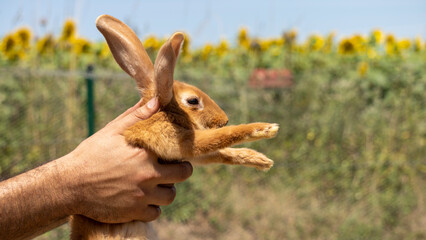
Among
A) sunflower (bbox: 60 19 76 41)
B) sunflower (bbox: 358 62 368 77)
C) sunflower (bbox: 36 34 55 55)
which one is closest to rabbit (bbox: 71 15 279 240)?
sunflower (bbox: 60 19 76 41)

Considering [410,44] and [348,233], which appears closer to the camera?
[348,233]

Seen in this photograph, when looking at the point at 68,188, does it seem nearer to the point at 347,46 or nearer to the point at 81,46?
the point at 81,46

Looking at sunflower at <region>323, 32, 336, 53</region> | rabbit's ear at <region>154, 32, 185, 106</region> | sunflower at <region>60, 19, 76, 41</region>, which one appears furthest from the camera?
sunflower at <region>323, 32, 336, 53</region>

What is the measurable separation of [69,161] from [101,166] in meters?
0.13

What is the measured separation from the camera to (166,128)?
1868 millimetres

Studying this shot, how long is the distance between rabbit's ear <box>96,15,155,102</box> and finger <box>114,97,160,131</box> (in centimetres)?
14

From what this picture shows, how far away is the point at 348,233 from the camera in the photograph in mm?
5199

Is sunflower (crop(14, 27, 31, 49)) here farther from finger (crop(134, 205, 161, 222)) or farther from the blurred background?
finger (crop(134, 205, 161, 222))

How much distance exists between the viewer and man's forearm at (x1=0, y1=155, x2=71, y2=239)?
171 centimetres

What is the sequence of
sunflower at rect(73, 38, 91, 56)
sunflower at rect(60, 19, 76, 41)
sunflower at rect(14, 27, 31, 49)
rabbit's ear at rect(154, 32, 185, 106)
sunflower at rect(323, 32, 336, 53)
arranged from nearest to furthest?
rabbit's ear at rect(154, 32, 185, 106) → sunflower at rect(60, 19, 76, 41) → sunflower at rect(14, 27, 31, 49) → sunflower at rect(73, 38, 91, 56) → sunflower at rect(323, 32, 336, 53)

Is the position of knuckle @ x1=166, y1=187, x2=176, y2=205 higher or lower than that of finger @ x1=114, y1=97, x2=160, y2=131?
lower

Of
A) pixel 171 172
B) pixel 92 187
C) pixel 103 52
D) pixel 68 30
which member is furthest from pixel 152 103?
pixel 103 52

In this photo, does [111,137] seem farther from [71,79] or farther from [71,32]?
[71,32]

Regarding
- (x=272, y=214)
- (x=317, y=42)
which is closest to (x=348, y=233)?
(x=272, y=214)
